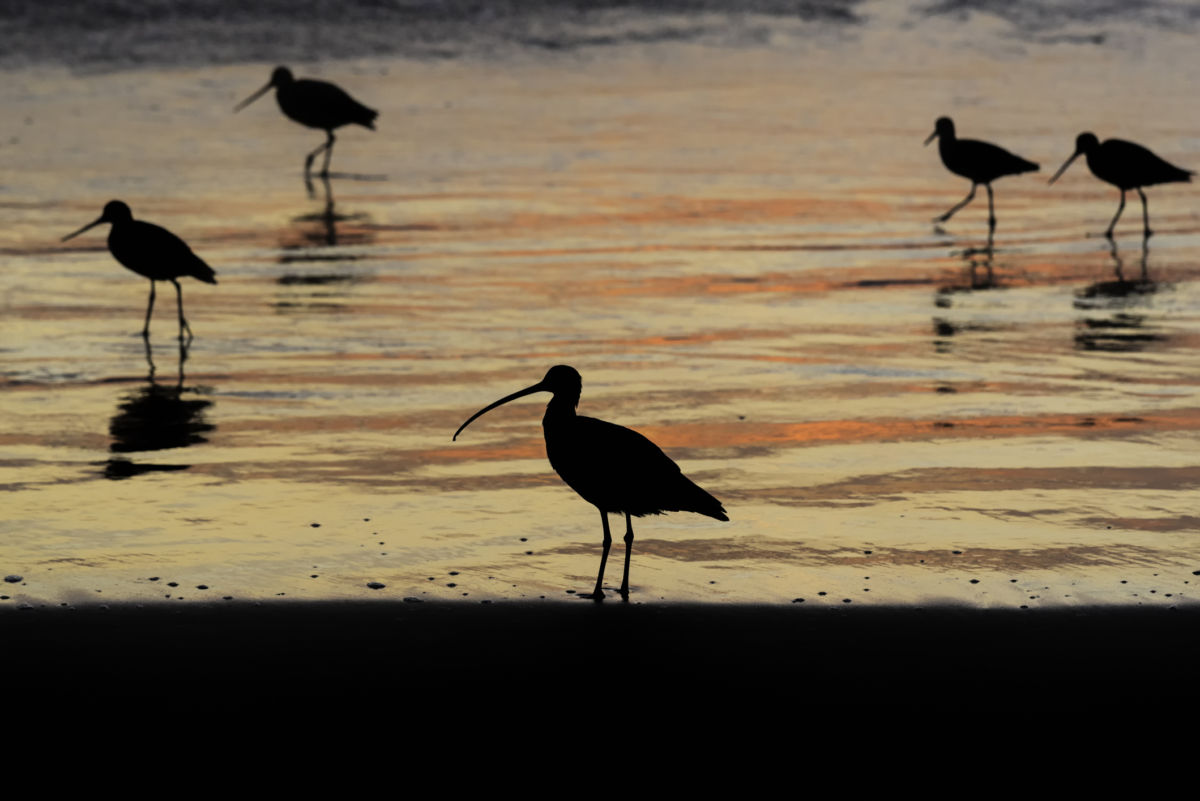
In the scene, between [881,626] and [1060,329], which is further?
[1060,329]

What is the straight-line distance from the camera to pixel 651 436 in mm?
8070

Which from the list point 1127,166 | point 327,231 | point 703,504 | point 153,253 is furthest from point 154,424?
point 1127,166

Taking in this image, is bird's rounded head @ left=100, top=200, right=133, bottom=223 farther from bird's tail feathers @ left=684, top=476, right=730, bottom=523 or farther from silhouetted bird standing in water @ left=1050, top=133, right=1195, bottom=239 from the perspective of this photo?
silhouetted bird standing in water @ left=1050, top=133, right=1195, bottom=239

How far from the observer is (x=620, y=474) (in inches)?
223

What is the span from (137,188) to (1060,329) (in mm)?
9603

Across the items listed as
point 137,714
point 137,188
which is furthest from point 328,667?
point 137,188

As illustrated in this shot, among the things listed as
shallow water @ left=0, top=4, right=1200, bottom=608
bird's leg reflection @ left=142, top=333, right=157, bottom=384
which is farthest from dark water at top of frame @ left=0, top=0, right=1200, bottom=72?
bird's leg reflection @ left=142, top=333, right=157, bottom=384

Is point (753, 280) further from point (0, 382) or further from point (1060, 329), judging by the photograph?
point (0, 382)

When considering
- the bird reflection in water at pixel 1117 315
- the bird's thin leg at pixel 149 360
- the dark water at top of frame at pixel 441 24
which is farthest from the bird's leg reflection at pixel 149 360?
the dark water at top of frame at pixel 441 24

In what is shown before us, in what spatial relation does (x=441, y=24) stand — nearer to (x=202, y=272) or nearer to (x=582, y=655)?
(x=202, y=272)

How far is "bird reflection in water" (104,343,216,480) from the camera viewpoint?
7.52m

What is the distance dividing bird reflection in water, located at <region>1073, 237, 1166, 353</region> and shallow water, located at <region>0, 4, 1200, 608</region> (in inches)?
2.1

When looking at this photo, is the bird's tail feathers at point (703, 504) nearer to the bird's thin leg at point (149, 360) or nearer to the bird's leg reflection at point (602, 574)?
the bird's leg reflection at point (602, 574)

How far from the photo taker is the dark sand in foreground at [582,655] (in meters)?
4.80
